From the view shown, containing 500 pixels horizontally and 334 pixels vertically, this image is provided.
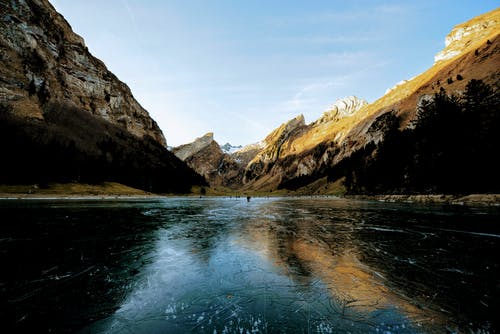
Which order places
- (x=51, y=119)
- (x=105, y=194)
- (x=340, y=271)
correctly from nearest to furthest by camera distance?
(x=340, y=271)
(x=105, y=194)
(x=51, y=119)

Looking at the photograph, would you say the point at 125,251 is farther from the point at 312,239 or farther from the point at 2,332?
the point at 312,239

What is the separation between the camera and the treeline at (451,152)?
53.2 metres

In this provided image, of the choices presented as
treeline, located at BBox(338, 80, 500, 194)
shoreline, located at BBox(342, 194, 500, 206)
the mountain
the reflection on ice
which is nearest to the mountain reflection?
the reflection on ice

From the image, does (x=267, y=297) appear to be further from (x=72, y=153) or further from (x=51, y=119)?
(x=51, y=119)

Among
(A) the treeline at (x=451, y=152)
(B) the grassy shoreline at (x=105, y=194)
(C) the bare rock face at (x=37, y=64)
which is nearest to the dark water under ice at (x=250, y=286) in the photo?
(B) the grassy shoreline at (x=105, y=194)

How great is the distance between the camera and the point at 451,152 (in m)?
62.3

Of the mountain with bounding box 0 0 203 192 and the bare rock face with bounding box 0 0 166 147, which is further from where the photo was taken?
the bare rock face with bounding box 0 0 166 147

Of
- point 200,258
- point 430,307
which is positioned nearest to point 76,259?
point 200,258

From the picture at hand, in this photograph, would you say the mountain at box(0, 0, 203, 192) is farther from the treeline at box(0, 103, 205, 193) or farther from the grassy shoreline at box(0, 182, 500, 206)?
the grassy shoreline at box(0, 182, 500, 206)

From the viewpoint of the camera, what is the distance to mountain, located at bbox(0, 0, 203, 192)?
337 ft

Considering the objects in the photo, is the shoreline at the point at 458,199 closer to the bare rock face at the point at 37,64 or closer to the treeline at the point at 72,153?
the treeline at the point at 72,153

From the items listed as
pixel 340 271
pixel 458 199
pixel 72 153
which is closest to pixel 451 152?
pixel 458 199

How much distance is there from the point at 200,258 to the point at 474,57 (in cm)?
18741

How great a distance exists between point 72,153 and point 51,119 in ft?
165
